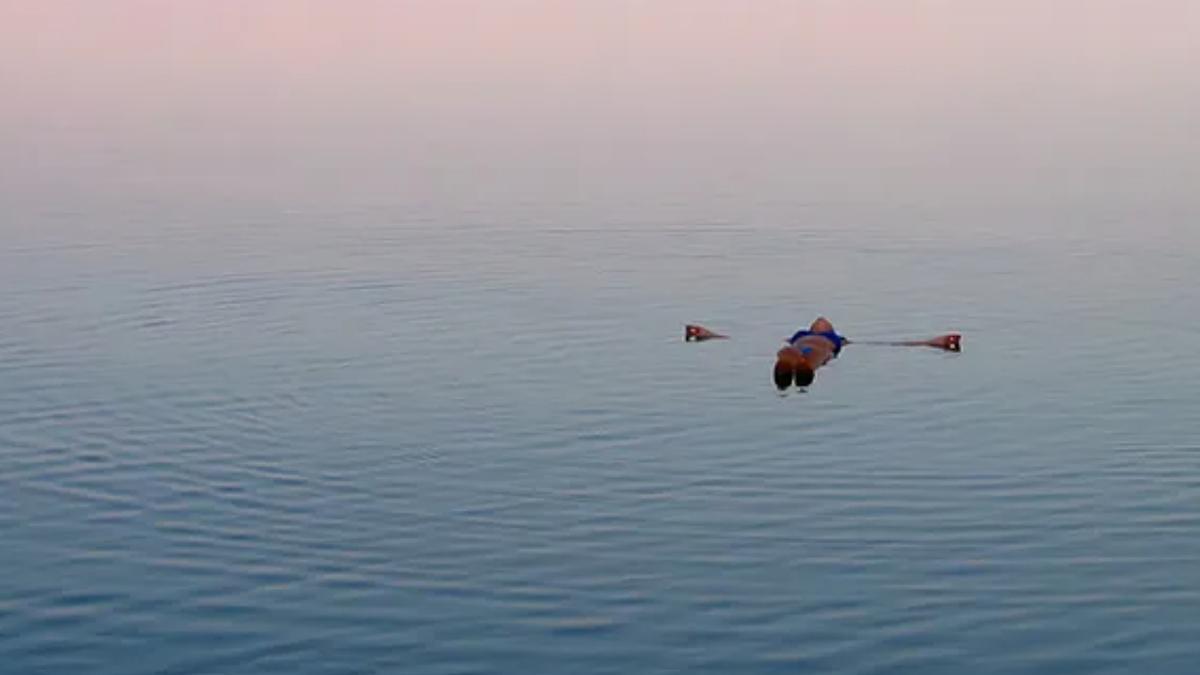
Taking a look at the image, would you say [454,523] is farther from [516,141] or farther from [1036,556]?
[516,141]

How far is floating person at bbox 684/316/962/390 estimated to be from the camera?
45.4 meters

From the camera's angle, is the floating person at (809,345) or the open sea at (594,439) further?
the floating person at (809,345)

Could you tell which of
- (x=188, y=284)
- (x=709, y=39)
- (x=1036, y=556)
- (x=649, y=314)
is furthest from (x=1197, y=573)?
(x=709, y=39)

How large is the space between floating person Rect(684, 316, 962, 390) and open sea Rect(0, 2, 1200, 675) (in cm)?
52

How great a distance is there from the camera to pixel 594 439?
4025cm

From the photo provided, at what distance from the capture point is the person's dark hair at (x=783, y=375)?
4525 centimetres

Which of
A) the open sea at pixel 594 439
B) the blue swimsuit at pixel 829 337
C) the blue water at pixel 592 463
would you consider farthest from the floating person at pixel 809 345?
the blue water at pixel 592 463

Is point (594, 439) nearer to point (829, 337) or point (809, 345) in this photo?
point (809, 345)

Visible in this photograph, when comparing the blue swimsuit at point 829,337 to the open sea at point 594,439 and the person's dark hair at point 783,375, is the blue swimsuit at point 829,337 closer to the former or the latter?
the open sea at point 594,439

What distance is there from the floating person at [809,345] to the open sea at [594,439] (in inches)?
20.4

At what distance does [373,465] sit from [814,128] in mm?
75714

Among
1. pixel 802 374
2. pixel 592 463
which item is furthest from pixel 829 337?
pixel 592 463

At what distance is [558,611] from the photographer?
30406 millimetres

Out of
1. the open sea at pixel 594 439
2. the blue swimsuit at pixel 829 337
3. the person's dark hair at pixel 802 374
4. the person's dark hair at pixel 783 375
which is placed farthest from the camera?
the blue swimsuit at pixel 829 337
